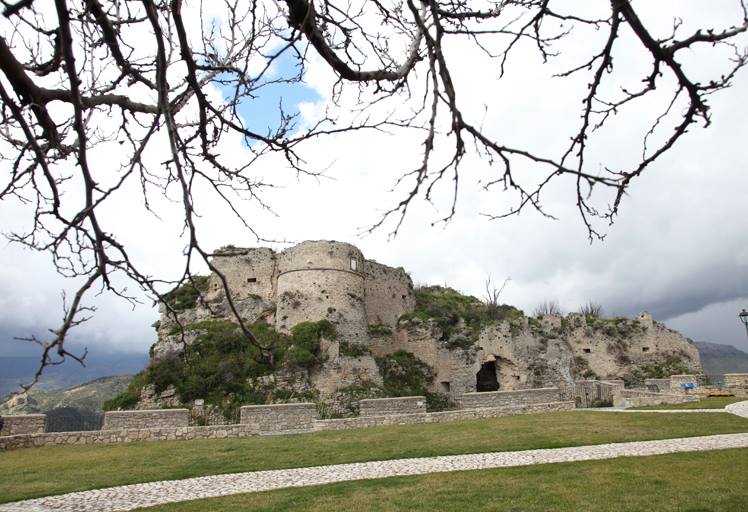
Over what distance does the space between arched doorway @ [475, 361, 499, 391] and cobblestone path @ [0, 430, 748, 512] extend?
20.7 metres

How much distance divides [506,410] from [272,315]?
1380 cm

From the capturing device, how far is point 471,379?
25.7 m

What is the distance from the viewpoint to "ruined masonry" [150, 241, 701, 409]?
23.4 metres

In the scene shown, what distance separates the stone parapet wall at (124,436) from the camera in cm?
1283

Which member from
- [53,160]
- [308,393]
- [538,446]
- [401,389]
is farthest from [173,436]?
[401,389]

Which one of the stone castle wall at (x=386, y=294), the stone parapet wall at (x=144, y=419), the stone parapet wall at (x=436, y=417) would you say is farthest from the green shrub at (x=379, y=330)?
the stone parapet wall at (x=144, y=419)

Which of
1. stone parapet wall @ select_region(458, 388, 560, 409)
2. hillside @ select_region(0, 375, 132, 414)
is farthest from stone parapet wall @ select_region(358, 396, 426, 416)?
hillside @ select_region(0, 375, 132, 414)

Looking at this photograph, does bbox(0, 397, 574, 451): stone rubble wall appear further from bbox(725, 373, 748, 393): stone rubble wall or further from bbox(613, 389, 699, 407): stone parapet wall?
bbox(725, 373, 748, 393): stone rubble wall

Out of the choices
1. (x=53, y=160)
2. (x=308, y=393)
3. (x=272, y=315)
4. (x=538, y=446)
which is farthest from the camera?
(x=272, y=315)

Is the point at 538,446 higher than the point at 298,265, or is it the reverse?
the point at 298,265

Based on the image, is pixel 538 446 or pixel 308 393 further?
pixel 308 393

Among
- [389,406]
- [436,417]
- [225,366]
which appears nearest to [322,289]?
[225,366]

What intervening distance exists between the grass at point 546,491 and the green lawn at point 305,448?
7.58 ft

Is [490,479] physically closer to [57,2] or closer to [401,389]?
[57,2]
